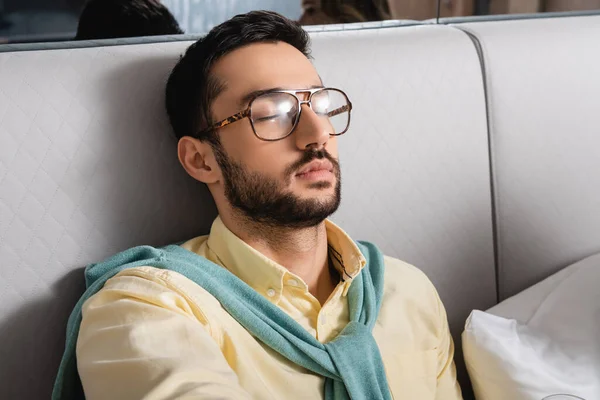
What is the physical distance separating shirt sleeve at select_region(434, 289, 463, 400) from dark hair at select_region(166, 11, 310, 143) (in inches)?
22.4

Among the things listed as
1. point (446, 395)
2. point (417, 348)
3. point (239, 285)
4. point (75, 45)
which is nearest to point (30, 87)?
point (75, 45)

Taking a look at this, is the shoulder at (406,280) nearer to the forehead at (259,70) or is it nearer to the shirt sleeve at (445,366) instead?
the shirt sleeve at (445,366)

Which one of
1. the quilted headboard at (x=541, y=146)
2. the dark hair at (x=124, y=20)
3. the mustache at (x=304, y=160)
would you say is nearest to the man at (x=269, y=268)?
the mustache at (x=304, y=160)

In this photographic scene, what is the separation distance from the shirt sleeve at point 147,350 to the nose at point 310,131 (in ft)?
1.10

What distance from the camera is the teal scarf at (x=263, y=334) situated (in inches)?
48.8

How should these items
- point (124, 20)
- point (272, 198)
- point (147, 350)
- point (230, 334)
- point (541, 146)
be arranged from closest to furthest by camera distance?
1. point (147, 350)
2. point (230, 334)
3. point (272, 198)
4. point (124, 20)
5. point (541, 146)

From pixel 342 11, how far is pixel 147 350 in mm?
979

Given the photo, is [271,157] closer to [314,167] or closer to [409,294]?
[314,167]

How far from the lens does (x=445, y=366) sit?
151 centimetres

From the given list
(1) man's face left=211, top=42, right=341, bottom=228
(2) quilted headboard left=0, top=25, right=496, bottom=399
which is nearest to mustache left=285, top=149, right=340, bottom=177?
(1) man's face left=211, top=42, right=341, bottom=228

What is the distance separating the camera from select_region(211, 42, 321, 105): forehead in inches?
52.5

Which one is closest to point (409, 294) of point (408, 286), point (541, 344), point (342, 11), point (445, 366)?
point (408, 286)

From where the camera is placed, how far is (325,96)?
138 centimetres

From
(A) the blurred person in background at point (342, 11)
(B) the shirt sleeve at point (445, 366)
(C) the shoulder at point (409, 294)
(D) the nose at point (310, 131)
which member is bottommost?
(B) the shirt sleeve at point (445, 366)
